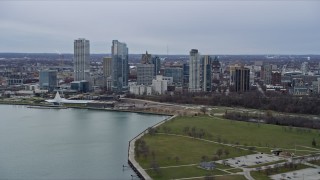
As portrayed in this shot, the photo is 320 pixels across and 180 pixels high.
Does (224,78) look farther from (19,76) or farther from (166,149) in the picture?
(166,149)

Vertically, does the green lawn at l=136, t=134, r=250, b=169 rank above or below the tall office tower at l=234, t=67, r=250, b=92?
below

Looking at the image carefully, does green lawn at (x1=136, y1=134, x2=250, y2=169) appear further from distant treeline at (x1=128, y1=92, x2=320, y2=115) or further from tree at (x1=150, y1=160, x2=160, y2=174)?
distant treeline at (x1=128, y1=92, x2=320, y2=115)

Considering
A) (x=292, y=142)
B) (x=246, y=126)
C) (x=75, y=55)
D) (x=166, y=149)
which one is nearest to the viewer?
(x=166, y=149)

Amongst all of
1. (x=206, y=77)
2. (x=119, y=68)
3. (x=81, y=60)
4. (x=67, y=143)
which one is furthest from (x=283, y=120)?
(x=81, y=60)

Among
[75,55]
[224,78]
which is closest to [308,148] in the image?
[75,55]

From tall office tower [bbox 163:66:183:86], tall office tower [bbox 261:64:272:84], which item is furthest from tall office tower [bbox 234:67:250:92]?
tall office tower [bbox 163:66:183:86]
